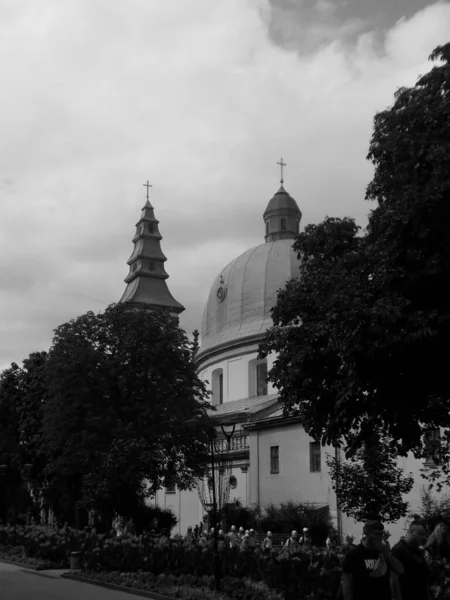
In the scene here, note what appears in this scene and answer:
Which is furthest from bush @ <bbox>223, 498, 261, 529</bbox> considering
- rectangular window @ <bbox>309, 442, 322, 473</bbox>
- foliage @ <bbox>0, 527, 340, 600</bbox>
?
foliage @ <bbox>0, 527, 340, 600</bbox>

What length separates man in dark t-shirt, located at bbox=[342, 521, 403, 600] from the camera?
8984mm

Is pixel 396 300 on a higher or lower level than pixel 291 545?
higher

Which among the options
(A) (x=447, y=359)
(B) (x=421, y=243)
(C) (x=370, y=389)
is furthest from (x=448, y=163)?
(C) (x=370, y=389)

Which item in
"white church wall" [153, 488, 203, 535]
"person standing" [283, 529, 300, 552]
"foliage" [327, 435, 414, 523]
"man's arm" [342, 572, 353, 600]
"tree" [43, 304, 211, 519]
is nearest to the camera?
"man's arm" [342, 572, 353, 600]

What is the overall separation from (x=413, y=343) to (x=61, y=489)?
85.7ft

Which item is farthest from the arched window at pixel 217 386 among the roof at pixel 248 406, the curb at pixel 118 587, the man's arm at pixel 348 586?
the man's arm at pixel 348 586

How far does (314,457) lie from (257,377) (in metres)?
18.8

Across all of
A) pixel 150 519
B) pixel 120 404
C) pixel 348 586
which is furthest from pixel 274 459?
pixel 348 586

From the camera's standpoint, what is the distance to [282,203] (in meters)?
71.9

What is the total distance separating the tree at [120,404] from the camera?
33656 mm

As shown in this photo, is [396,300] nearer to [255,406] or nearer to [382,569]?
[382,569]

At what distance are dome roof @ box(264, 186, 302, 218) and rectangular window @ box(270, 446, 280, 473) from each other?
30.7 m

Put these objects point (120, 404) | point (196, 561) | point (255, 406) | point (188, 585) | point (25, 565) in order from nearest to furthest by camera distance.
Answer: point (188, 585) → point (196, 561) → point (25, 565) → point (120, 404) → point (255, 406)

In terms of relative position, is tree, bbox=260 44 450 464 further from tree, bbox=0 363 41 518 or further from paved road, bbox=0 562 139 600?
tree, bbox=0 363 41 518
